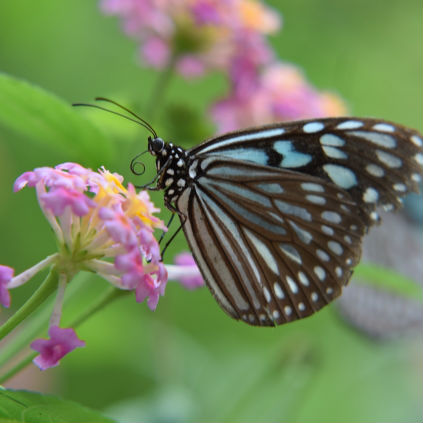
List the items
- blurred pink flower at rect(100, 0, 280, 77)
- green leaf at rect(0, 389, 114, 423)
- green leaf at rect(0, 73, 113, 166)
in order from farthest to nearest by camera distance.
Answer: blurred pink flower at rect(100, 0, 280, 77) < green leaf at rect(0, 73, 113, 166) < green leaf at rect(0, 389, 114, 423)

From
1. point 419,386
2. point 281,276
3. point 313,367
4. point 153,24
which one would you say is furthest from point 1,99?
point 419,386

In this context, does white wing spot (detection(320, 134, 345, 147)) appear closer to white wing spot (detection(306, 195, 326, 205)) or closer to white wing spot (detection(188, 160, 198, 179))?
white wing spot (detection(306, 195, 326, 205))

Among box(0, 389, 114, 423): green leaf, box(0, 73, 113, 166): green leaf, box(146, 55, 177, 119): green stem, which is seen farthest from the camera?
box(146, 55, 177, 119): green stem

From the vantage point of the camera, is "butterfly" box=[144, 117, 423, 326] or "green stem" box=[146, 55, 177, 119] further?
"green stem" box=[146, 55, 177, 119]

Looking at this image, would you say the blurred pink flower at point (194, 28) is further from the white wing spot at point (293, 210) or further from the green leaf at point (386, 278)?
the green leaf at point (386, 278)

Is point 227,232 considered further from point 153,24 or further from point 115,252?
point 153,24

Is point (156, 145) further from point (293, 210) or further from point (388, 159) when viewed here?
point (388, 159)

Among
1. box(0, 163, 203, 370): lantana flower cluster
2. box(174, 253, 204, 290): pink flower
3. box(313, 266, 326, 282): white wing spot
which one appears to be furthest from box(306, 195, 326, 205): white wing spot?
box(0, 163, 203, 370): lantana flower cluster

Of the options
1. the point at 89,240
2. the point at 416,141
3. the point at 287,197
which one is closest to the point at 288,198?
the point at 287,197

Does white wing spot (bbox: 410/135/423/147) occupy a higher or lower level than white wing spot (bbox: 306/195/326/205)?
higher

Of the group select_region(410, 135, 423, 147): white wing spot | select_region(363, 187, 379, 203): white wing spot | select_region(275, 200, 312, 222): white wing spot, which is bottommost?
select_region(275, 200, 312, 222): white wing spot
